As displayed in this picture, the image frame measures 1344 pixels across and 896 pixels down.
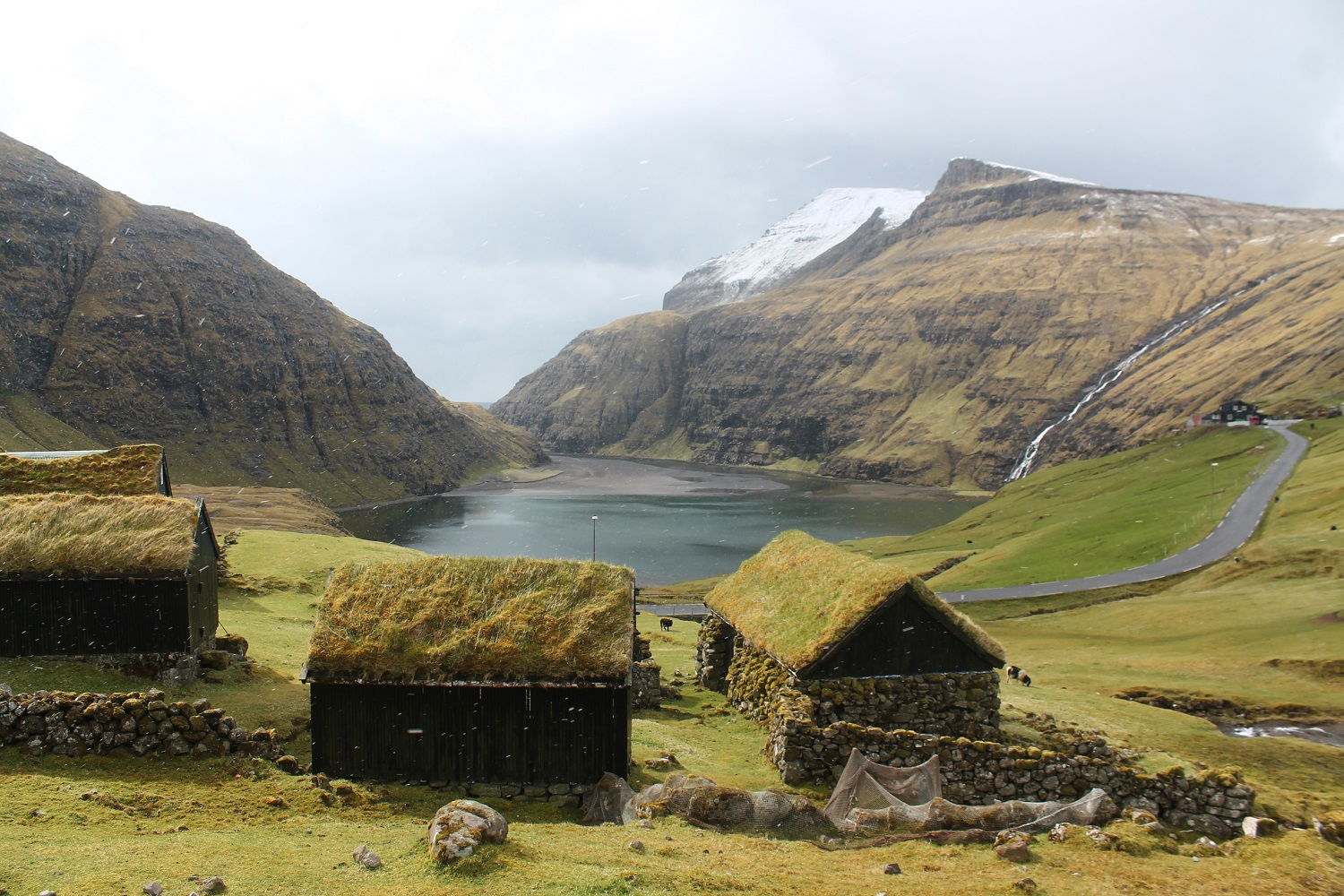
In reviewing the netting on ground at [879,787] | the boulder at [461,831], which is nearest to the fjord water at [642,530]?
the netting on ground at [879,787]

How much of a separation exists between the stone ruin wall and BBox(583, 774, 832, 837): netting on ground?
13.7 feet

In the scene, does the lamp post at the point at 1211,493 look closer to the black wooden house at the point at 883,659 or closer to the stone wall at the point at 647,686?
the black wooden house at the point at 883,659

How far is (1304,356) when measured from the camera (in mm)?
184875

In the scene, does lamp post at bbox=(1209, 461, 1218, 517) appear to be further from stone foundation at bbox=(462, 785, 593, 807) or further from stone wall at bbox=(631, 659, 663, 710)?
stone foundation at bbox=(462, 785, 593, 807)

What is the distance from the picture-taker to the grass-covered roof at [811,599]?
2631 cm

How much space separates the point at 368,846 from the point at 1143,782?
713 inches

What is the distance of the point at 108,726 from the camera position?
19.0 meters

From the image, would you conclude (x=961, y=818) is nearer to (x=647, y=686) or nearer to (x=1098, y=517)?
(x=647, y=686)

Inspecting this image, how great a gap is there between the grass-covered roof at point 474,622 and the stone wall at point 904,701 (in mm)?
6346

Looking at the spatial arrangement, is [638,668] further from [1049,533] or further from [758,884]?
[1049,533]

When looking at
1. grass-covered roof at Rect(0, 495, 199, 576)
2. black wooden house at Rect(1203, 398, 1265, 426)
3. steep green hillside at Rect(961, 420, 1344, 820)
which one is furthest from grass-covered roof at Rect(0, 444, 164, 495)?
black wooden house at Rect(1203, 398, 1265, 426)

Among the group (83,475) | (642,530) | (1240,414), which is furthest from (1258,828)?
(1240,414)

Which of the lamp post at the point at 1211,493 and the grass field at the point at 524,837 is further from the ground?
the lamp post at the point at 1211,493

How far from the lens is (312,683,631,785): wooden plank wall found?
21.1 metres
